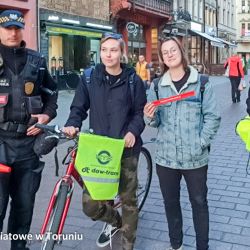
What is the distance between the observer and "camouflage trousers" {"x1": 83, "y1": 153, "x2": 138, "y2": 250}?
3471 millimetres

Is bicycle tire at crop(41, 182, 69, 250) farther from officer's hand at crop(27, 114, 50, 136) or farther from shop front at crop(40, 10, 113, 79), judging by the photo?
shop front at crop(40, 10, 113, 79)

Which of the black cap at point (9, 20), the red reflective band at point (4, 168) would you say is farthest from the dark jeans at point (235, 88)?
the red reflective band at point (4, 168)

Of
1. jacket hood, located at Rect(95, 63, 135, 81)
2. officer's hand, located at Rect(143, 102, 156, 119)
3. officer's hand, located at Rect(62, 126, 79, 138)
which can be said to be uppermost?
jacket hood, located at Rect(95, 63, 135, 81)

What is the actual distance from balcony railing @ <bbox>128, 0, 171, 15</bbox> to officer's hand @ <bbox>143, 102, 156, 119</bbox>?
21.6m

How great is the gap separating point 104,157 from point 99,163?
6 cm

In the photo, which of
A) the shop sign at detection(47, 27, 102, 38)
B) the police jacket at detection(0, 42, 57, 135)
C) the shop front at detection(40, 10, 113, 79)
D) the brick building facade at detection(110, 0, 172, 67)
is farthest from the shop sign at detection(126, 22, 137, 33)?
the police jacket at detection(0, 42, 57, 135)

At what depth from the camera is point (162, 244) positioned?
4.02 m

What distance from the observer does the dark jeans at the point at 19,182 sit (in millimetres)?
3289

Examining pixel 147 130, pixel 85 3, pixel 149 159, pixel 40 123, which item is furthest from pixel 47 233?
pixel 85 3

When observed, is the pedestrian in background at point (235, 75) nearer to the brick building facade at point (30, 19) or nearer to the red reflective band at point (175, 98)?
the brick building facade at point (30, 19)

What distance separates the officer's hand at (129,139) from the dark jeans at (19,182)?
706mm

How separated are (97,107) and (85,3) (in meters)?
19.0

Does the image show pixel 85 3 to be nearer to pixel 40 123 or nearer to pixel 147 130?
pixel 147 130

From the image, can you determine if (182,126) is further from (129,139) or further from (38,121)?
(38,121)
